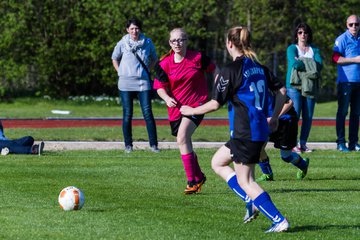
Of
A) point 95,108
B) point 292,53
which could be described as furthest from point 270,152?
point 95,108

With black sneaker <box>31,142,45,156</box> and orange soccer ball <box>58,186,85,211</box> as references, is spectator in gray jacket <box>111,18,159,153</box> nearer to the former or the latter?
black sneaker <box>31,142,45,156</box>

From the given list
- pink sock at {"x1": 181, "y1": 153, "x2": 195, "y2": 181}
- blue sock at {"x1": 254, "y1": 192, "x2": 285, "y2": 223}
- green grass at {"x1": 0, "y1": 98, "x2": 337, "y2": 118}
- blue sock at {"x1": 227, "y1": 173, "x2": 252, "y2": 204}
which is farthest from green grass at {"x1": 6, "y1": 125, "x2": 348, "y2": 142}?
blue sock at {"x1": 254, "y1": 192, "x2": 285, "y2": 223}

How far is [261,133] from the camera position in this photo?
8.39 metres

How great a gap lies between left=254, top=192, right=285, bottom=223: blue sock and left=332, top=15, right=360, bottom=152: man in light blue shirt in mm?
8448

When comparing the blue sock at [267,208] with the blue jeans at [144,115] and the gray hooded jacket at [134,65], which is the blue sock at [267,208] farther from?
the gray hooded jacket at [134,65]

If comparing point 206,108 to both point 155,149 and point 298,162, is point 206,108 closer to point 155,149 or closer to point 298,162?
point 298,162

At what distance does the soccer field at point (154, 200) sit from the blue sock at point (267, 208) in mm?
136

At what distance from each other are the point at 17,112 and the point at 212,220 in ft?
62.2

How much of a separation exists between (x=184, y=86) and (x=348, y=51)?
5741 mm

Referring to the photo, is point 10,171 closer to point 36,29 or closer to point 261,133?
point 261,133

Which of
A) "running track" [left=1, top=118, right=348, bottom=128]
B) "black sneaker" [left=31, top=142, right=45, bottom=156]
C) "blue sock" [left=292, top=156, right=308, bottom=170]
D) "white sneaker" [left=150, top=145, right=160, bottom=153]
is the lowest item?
"running track" [left=1, top=118, right=348, bottom=128]

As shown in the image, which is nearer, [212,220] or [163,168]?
[212,220]

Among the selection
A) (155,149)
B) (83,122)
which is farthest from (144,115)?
(83,122)

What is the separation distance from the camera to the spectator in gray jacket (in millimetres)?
15922
